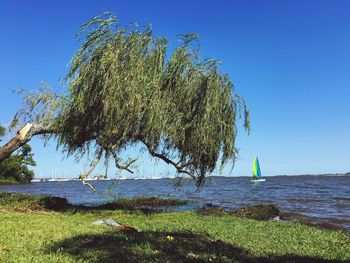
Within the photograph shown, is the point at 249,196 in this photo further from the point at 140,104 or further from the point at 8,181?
the point at 8,181

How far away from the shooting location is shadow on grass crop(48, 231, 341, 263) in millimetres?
Result: 8352

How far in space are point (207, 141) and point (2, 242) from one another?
32.2 feet

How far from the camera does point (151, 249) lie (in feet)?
30.0

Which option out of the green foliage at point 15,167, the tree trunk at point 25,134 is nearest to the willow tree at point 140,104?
the tree trunk at point 25,134

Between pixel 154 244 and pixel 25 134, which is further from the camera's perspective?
pixel 25 134

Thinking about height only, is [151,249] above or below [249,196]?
below

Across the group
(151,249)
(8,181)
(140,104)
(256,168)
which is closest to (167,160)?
(140,104)

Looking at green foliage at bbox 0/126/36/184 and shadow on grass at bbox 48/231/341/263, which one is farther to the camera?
green foliage at bbox 0/126/36/184

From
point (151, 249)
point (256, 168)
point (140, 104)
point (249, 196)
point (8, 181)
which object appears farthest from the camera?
point (256, 168)

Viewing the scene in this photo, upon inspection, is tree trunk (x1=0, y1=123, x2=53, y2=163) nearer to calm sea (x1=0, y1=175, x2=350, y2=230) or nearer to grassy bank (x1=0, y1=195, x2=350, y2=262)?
calm sea (x1=0, y1=175, x2=350, y2=230)

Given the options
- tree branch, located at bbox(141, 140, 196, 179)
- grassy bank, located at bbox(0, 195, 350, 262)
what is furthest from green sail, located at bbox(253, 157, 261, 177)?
grassy bank, located at bbox(0, 195, 350, 262)

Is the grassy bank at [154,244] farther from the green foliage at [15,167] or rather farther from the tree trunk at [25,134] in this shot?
the green foliage at [15,167]

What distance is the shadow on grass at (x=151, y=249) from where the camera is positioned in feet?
27.4

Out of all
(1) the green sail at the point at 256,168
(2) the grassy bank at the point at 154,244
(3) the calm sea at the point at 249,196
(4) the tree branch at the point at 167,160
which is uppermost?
(1) the green sail at the point at 256,168
